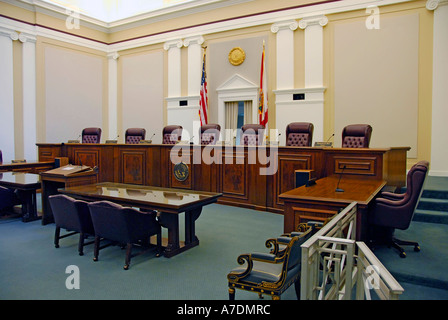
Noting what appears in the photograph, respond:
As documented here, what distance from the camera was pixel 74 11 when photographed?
9.62m

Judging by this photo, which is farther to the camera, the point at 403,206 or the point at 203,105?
the point at 203,105

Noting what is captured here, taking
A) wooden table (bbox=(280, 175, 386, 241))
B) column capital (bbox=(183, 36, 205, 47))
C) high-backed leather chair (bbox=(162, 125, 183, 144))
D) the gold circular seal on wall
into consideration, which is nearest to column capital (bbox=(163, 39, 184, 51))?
column capital (bbox=(183, 36, 205, 47))

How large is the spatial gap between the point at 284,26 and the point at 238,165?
4112 mm

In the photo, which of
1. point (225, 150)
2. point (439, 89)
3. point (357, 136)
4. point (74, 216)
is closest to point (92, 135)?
point (225, 150)

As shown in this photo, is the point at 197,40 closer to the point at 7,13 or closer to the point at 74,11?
the point at 74,11

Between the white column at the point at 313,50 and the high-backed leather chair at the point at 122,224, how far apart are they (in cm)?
550

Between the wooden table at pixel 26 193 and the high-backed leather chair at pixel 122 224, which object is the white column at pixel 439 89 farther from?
the wooden table at pixel 26 193

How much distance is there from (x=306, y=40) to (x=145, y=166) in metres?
4.52

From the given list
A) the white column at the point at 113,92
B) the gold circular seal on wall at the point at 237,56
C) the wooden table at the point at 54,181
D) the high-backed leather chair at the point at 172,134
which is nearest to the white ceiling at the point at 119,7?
Result: the white column at the point at 113,92

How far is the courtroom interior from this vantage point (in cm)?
272

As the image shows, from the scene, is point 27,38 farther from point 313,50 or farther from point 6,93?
point 313,50

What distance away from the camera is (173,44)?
945 cm
